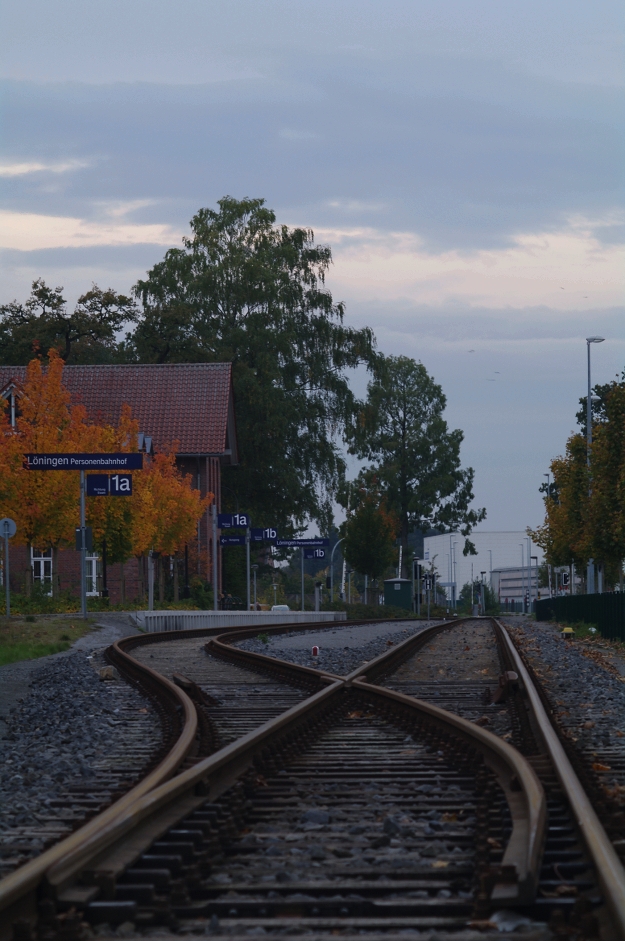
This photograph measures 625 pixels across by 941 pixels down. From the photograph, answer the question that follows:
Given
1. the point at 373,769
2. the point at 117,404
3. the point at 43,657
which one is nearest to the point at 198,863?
the point at 373,769

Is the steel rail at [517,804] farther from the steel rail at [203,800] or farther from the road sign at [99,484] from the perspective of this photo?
the road sign at [99,484]

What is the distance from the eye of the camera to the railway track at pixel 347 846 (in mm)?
4449

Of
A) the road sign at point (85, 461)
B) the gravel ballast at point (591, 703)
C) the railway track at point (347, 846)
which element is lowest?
the gravel ballast at point (591, 703)

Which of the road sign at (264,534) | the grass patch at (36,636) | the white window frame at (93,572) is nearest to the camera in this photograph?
the grass patch at (36,636)

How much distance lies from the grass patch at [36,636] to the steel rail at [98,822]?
10641 mm

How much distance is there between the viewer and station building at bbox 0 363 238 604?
6794 cm

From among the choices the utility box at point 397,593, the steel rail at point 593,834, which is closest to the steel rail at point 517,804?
the steel rail at point 593,834

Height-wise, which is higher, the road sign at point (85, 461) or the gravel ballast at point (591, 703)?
the road sign at point (85, 461)

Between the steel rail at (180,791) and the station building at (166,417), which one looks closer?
the steel rail at (180,791)

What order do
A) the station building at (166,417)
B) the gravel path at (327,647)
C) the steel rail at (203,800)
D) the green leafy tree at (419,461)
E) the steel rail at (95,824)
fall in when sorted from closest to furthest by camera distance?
the steel rail at (95,824)
the steel rail at (203,800)
the gravel path at (327,647)
the station building at (166,417)
the green leafy tree at (419,461)

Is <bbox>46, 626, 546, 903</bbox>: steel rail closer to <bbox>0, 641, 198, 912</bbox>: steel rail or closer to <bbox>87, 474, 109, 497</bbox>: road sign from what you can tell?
<bbox>0, 641, 198, 912</bbox>: steel rail

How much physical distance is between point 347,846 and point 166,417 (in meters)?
68.7

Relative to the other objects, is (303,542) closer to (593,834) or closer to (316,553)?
(316,553)

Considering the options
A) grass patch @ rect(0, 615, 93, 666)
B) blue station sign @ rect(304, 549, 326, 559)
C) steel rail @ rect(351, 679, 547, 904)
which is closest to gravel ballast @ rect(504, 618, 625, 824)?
A: steel rail @ rect(351, 679, 547, 904)
